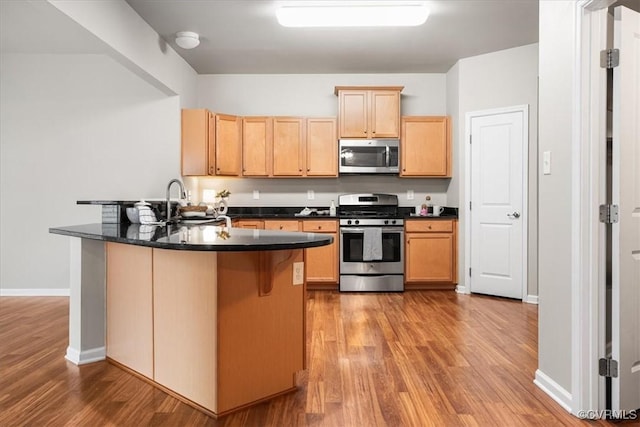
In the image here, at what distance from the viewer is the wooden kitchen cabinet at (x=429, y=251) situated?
5.13 metres

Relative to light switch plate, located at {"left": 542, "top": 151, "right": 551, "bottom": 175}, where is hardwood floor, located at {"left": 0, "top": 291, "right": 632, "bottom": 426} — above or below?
below

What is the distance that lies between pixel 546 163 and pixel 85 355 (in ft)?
10.3

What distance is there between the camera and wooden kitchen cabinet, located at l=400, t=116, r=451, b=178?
5.34 meters

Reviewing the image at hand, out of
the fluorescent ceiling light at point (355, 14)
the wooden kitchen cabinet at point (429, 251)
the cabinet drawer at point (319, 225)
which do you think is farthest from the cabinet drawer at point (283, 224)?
the fluorescent ceiling light at point (355, 14)

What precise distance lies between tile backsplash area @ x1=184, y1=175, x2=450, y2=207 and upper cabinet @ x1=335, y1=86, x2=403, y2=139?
0.65 metres

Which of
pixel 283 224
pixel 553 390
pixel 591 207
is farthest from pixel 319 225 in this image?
pixel 591 207

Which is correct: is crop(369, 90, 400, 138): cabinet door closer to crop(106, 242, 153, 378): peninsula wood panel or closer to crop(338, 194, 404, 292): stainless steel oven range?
crop(338, 194, 404, 292): stainless steel oven range

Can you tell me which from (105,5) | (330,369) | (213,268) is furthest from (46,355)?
(105,5)

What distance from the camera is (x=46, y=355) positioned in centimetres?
294

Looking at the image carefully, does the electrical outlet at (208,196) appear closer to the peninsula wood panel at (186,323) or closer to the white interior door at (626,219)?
the peninsula wood panel at (186,323)

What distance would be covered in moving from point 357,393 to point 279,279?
77 cm

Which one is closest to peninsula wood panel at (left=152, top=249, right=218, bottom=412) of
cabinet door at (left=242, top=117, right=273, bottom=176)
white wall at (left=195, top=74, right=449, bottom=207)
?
cabinet door at (left=242, top=117, right=273, bottom=176)

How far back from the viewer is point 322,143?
539 cm

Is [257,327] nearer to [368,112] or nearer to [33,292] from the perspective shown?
[368,112]
